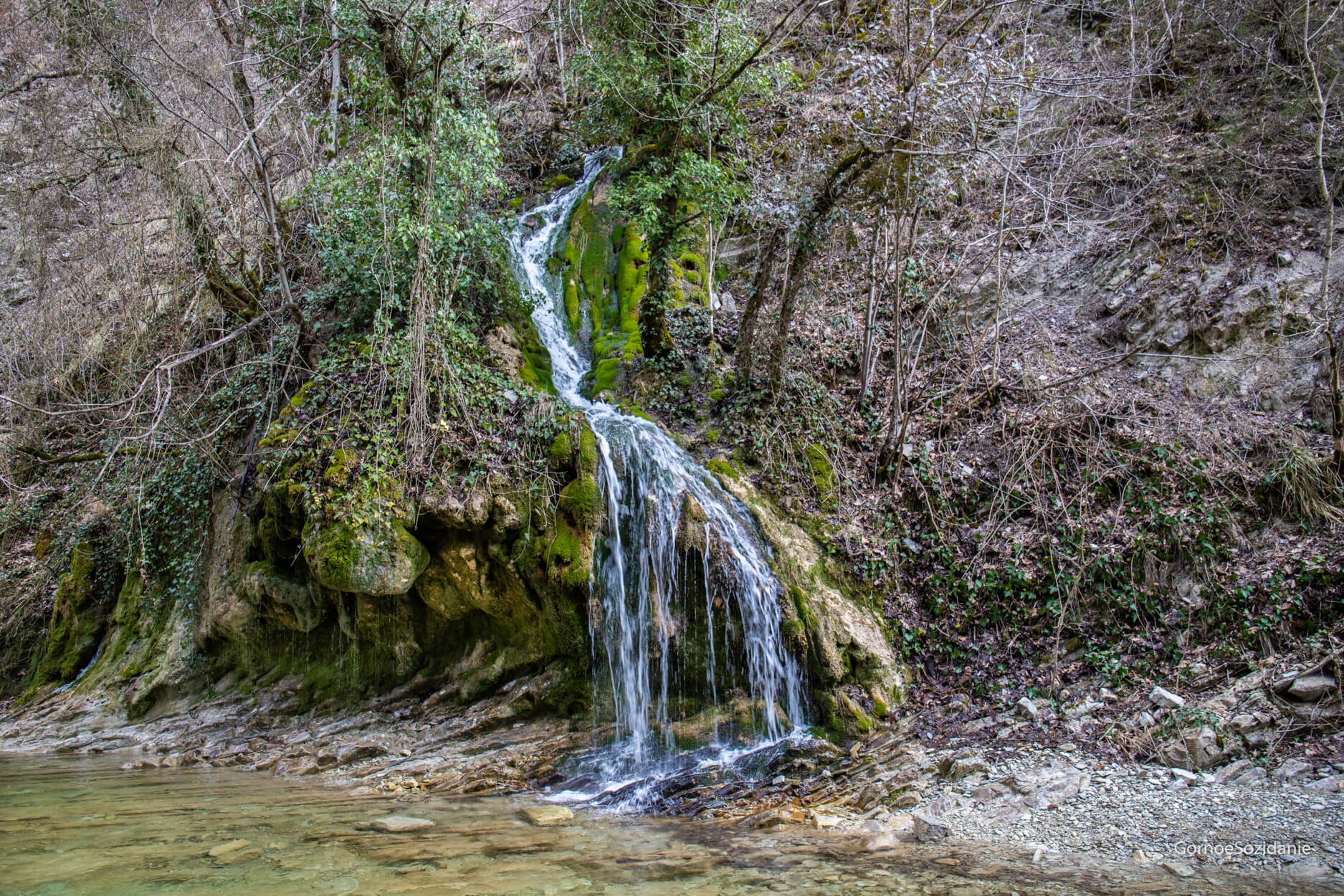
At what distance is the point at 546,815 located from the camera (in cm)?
459

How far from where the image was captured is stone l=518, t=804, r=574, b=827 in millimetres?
4438

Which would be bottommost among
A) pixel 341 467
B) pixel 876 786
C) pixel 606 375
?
pixel 876 786

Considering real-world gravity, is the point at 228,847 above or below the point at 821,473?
below

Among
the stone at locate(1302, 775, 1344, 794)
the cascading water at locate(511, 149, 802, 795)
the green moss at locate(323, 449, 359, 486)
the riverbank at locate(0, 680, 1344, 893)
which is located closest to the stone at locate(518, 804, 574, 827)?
the riverbank at locate(0, 680, 1344, 893)

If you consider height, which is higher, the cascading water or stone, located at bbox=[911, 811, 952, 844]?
the cascading water

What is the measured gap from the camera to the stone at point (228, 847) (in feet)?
11.6

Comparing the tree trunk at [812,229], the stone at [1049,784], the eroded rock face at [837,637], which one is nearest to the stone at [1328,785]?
the stone at [1049,784]

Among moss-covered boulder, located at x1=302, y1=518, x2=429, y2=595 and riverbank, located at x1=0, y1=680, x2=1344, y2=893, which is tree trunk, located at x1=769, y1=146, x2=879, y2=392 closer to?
→ riverbank, located at x1=0, y1=680, x2=1344, y2=893

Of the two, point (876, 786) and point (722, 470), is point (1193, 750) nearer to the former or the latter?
point (876, 786)

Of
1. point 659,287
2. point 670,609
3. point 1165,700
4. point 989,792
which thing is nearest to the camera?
point 989,792

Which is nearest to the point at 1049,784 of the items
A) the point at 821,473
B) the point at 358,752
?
the point at 821,473

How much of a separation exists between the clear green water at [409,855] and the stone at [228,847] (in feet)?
0.11

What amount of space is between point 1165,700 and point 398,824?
5.29 metres

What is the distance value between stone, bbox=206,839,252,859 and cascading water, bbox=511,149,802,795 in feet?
8.69
